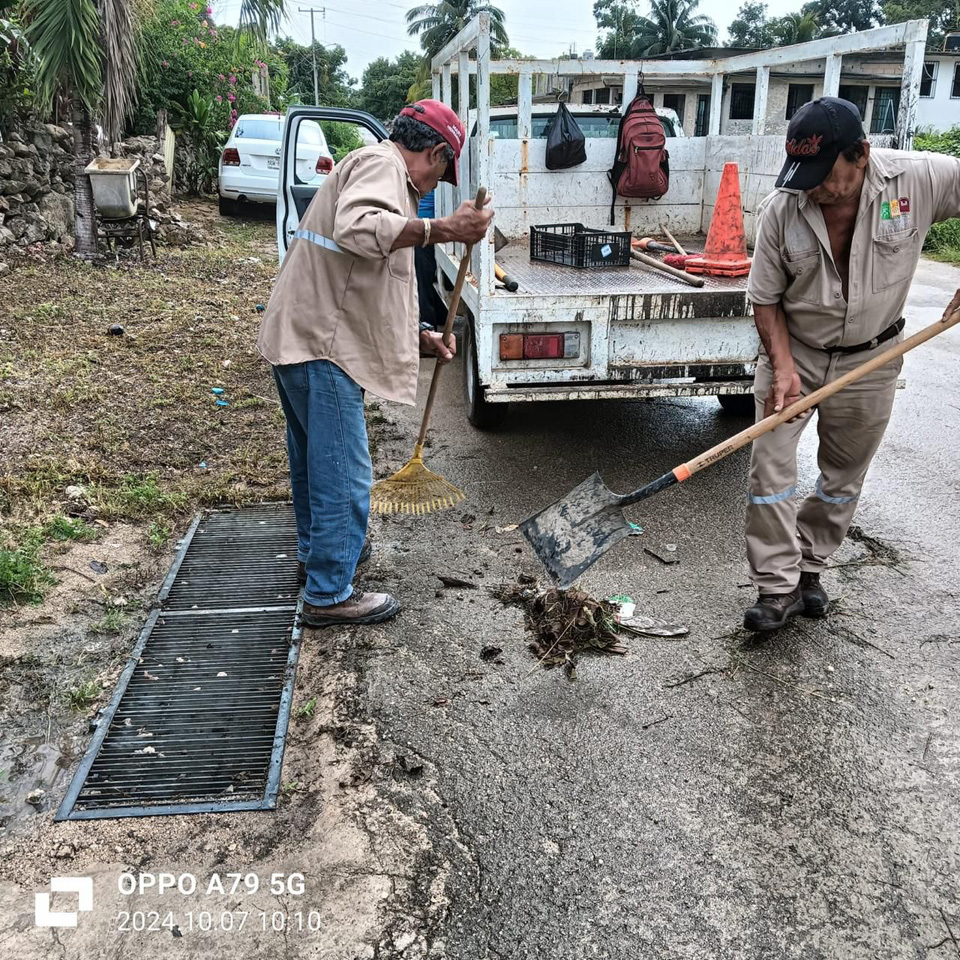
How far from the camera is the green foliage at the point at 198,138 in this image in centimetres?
1797

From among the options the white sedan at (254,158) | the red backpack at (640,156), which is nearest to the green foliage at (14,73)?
the white sedan at (254,158)

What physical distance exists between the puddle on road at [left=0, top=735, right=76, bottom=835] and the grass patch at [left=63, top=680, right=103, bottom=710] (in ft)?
0.56

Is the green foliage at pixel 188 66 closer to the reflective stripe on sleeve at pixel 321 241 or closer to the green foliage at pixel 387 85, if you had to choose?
the reflective stripe on sleeve at pixel 321 241

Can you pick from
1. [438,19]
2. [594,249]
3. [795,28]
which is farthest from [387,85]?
[594,249]

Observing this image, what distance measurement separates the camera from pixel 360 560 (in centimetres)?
421

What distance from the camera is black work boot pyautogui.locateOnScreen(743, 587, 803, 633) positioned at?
3508 millimetres

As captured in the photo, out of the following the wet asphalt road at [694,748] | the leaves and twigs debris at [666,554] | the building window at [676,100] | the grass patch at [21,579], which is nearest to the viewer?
the wet asphalt road at [694,748]

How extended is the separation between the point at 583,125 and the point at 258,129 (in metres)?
10.3

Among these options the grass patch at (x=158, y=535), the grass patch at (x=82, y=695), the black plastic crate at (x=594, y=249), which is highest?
the black plastic crate at (x=594, y=249)

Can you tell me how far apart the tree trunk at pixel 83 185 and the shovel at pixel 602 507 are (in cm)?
1000

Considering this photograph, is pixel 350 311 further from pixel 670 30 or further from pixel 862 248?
pixel 670 30

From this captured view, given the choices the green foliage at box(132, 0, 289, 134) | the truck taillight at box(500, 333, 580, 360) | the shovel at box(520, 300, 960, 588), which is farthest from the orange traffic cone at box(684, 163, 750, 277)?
the green foliage at box(132, 0, 289, 134)

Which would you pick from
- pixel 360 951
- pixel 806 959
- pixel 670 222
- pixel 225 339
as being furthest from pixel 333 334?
pixel 225 339

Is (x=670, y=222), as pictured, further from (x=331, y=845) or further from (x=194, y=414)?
(x=331, y=845)
